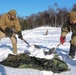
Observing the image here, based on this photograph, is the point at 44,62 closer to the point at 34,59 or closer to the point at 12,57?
the point at 34,59

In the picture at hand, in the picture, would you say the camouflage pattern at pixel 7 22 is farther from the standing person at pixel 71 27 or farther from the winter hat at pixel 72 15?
the winter hat at pixel 72 15

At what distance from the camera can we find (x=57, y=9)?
7656cm

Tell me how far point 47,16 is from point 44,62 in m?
74.7

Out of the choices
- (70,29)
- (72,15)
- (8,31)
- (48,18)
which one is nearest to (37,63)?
(72,15)

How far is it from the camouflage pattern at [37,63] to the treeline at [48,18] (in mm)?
66466

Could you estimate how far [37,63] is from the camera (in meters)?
6.95

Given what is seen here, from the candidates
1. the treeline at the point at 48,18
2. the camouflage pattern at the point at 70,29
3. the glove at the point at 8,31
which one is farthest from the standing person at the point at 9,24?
the treeline at the point at 48,18

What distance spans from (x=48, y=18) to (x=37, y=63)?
7327 cm

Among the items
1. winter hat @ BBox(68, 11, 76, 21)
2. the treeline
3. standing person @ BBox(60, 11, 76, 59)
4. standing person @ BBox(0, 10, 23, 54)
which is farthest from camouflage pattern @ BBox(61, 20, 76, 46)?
the treeline

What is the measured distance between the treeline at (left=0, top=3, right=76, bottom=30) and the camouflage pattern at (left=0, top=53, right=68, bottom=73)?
6647 centimetres

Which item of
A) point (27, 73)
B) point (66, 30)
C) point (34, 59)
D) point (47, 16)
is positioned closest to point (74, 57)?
point (66, 30)

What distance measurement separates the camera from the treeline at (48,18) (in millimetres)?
76000

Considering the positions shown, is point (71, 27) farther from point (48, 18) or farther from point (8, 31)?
point (48, 18)

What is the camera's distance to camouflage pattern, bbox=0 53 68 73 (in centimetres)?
655
